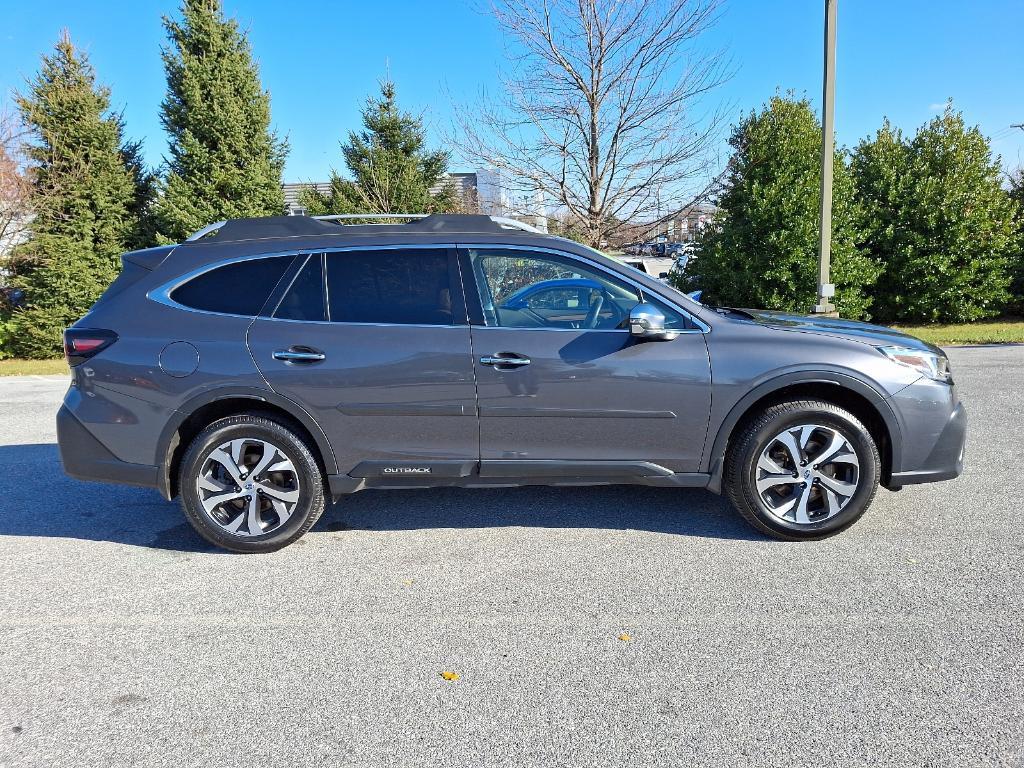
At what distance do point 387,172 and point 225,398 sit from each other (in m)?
15.2

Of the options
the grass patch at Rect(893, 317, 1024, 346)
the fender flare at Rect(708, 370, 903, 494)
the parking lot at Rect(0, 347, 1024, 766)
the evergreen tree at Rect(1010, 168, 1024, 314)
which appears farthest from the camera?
the evergreen tree at Rect(1010, 168, 1024, 314)

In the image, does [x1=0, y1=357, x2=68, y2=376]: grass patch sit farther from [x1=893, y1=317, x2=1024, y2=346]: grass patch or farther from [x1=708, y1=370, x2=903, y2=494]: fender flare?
[x1=893, y1=317, x2=1024, y2=346]: grass patch

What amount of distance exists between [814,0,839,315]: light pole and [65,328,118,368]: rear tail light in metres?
10.2

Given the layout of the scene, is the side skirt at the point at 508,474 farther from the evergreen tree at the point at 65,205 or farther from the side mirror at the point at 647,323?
the evergreen tree at the point at 65,205

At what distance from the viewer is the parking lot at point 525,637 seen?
2.38 m

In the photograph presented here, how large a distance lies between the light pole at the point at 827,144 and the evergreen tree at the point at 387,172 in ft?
33.0

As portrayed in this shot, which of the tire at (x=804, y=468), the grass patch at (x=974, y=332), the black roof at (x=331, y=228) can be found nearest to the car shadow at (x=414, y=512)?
the tire at (x=804, y=468)

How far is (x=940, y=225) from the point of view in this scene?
48.8ft

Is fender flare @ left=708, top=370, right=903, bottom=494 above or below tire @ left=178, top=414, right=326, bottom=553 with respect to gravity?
above

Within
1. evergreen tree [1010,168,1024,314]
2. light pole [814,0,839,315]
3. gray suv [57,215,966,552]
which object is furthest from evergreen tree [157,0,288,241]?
evergreen tree [1010,168,1024,314]

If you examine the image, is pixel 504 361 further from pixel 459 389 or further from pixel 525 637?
pixel 525 637

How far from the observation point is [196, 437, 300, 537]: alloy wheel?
3914 mm

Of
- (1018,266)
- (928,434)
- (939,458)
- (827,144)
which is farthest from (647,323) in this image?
(1018,266)

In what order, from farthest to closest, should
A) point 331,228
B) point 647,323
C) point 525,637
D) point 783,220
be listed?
point 783,220, point 331,228, point 647,323, point 525,637
